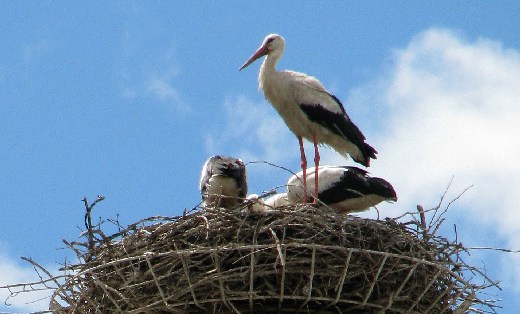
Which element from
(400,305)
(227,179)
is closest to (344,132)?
(227,179)

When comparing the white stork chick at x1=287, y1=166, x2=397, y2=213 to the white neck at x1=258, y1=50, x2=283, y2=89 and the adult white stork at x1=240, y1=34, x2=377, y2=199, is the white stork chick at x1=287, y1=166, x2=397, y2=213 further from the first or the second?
the white neck at x1=258, y1=50, x2=283, y2=89

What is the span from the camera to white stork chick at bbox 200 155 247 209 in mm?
9273

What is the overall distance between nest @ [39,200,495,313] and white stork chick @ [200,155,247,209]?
1.54 metres

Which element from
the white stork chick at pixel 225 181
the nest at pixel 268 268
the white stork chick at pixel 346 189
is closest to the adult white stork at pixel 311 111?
the white stork chick at pixel 346 189

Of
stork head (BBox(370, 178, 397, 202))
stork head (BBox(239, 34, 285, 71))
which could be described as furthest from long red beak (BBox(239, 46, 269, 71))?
stork head (BBox(370, 178, 397, 202))

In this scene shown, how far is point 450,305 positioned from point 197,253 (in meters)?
1.72

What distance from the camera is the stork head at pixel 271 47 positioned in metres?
9.97

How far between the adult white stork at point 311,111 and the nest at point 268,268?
1.94 metres

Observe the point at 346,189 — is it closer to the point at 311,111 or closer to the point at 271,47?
the point at 311,111

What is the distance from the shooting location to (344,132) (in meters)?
9.67

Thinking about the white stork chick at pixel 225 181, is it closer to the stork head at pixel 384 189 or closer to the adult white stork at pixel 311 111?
the adult white stork at pixel 311 111

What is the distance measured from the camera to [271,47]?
32.8ft

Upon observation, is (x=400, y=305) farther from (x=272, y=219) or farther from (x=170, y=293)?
(x=170, y=293)

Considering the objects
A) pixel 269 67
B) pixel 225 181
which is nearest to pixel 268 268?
pixel 225 181
